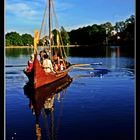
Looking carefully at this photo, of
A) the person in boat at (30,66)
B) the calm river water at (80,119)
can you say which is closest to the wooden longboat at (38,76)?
the person in boat at (30,66)

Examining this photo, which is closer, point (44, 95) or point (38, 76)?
point (44, 95)

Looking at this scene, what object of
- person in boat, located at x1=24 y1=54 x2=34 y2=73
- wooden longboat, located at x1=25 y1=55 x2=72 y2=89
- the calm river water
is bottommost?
the calm river water


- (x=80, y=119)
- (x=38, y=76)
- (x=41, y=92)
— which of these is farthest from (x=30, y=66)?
(x=80, y=119)

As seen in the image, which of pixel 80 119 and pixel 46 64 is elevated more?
pixel 46 64

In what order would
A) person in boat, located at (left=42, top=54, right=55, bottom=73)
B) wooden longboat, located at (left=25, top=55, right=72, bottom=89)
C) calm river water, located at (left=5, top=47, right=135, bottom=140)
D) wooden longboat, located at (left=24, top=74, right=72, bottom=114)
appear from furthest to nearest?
person in boat, located at (left=42, top=54, right=55, bottom=73) < wooden longboat, located at (left=25, top=55, right=72, bottom=89) < wooden longboat, located at (left=24, top=74, right=72, bottom=114) < calm river water, located at (left=5, top=47, right=135, bottom=140)

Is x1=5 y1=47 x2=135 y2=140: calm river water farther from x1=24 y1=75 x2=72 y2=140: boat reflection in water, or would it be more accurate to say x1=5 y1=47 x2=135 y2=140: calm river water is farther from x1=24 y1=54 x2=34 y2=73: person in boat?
x1=24 y1=54 x2=34 y2=73: person in boat

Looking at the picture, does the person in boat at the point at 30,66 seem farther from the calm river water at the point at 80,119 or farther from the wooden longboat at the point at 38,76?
the calm river water at the point at 80,119

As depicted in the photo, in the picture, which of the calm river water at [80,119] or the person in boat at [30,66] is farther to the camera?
the person in boat at [30,66]

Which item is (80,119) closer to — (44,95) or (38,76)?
(44,95)

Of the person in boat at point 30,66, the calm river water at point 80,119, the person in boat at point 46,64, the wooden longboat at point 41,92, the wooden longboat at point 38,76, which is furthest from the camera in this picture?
the person in boat at point 46,64

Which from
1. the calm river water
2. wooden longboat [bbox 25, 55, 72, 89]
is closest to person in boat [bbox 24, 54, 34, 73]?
wooden longboat [bbox 25, 55, 72, 89]

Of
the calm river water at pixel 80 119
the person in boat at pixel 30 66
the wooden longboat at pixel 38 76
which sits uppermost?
the person in boat at pixel 30 66
